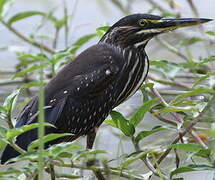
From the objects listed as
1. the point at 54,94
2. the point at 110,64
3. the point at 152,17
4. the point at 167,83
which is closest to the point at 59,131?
the point at 54,94

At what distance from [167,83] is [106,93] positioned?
1114mm

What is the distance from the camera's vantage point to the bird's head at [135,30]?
3312 millimetres

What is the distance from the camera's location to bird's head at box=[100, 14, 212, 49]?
10.9ft

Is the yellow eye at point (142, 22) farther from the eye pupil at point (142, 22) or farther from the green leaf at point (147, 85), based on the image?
the green leaf at point (147, 85)

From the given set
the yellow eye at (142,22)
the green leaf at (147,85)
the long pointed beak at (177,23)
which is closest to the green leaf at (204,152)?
the green leaf at (147,85)

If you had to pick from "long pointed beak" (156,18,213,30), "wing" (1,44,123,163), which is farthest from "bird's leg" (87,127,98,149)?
"long pointed beak" (156,18,213,30)

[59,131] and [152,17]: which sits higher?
[152,17]

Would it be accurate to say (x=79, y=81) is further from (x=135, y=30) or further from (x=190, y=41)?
(x=190, y=41)

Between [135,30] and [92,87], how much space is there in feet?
1.11

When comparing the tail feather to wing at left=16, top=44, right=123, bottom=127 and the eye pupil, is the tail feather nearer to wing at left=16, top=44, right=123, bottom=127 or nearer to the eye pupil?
wing at left=16, top=44, right=123, bottom=127

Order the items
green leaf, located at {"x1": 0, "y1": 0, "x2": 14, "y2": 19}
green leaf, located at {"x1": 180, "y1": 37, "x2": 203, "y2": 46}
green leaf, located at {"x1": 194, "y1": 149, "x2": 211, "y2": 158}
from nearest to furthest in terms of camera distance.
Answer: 1. green leaf, located at {"x1": 194, "y1": 149, "x2": 211, "y2": 158}
2. green leaf, located at {"x1": 0, "y1": 0, "x2": 14, "y2": 19}
3. green leaf, located at {"x1": 180, "y1": 37, "x2": 203, "y2": 46}

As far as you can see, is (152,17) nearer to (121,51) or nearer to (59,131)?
(121,51)

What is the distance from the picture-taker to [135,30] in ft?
11.1

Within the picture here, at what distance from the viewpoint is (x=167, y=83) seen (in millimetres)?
4277
